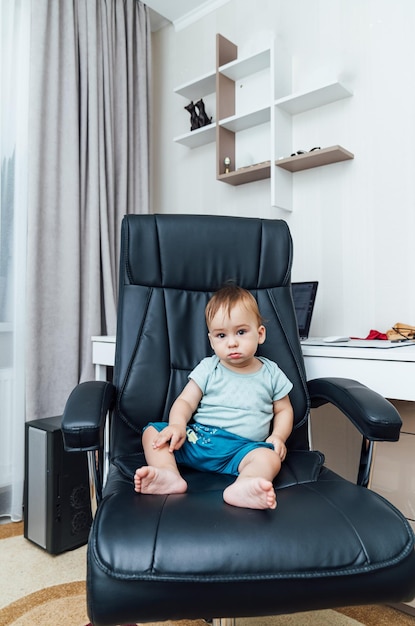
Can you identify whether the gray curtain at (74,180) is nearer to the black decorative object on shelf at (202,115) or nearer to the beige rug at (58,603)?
the black decorative object on shelf at (202,115)

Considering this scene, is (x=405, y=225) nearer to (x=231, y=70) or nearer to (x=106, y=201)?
(x=231, y=70)

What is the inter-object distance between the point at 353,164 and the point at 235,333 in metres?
1.08

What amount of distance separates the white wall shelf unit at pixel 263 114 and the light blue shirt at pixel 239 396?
0.97 metres

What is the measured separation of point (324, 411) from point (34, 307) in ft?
4.11

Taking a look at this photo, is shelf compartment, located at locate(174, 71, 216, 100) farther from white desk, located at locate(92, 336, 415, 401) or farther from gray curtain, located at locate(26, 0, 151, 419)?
white desk, located at locate(92, 336, 415, 401)

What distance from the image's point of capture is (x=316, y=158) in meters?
1.89

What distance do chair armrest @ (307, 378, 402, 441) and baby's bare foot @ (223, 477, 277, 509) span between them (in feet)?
0.77

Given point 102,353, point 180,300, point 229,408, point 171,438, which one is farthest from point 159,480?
point 102,353

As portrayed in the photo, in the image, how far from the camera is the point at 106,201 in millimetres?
2328

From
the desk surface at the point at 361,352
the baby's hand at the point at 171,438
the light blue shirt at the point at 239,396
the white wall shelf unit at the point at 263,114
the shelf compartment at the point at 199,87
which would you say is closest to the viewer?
the baby's hand at the point at 171,438

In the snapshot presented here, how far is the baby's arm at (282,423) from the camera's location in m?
1.14

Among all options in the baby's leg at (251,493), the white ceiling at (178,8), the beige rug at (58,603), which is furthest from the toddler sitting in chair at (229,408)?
the white ceiling at (178,8)

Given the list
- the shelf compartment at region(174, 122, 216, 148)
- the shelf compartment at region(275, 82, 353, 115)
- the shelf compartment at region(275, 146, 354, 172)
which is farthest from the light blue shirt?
the shelf compartment at region(174, 122, 216, 148)

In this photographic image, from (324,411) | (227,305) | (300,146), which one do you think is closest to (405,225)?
(300,146)
